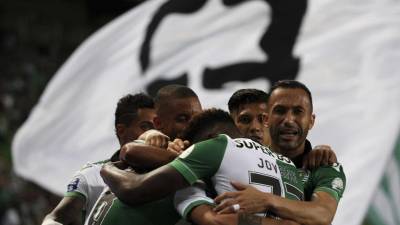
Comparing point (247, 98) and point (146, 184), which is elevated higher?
point (247, 98)

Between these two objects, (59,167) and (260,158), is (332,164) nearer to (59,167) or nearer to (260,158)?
(260,158)

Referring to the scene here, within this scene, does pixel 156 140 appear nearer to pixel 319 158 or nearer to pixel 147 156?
pixel 147 156

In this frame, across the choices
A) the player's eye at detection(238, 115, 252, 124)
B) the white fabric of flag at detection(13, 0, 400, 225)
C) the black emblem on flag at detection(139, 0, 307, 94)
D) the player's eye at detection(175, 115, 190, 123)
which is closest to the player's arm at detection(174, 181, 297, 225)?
the player's eye at detection(175, 115, 190, 123)

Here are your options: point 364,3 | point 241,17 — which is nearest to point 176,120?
point 364,3

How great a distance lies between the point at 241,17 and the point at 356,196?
2863 mm

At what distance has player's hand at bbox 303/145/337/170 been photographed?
3846 mm

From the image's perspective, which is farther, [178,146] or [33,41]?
[33,41]

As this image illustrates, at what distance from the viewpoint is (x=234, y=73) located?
8500 millimetres

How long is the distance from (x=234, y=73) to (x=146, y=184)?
527 centimetres

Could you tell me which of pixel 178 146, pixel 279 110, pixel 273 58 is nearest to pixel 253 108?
pixel 279 110

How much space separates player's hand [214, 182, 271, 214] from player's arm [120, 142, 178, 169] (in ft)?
0.91

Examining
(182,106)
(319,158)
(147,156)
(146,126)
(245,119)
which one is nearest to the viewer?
(147,156)

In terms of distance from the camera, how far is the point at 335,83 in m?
7.55

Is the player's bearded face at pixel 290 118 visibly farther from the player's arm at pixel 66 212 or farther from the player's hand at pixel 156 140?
the player's arm at pixel 66 212
